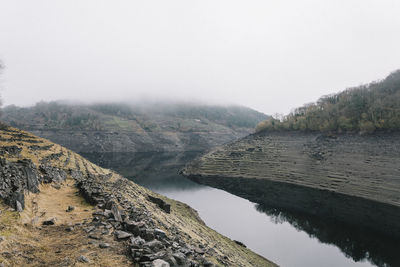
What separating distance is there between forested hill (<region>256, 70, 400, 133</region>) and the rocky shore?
451 cm

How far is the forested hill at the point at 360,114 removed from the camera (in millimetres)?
81806

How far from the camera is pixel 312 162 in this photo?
8419cm

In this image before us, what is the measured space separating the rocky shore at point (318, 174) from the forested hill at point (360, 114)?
4514 millimetres

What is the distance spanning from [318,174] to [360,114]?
3596cm

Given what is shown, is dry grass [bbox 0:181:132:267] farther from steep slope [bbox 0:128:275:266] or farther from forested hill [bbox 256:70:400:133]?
forested hill [bbox 256:70:400:133]

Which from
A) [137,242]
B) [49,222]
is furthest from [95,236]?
[49,222]

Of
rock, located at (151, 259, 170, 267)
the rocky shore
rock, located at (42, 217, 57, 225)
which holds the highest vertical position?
rock, located at (151, 259, 170, 267)

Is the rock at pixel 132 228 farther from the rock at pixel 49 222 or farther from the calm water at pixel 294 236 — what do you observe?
the calm water at pixel 294 236

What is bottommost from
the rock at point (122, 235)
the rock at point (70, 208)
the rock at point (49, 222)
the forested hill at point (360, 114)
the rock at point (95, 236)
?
the rock at point (70, 208)

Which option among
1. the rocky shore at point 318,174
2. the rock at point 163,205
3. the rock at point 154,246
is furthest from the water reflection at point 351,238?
the rock at point 154,246

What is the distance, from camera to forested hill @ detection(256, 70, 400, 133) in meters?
81.8

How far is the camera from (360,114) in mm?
92438

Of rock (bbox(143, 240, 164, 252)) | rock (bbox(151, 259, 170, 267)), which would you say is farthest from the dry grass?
rock (bbox(151, 259, 170, 267))

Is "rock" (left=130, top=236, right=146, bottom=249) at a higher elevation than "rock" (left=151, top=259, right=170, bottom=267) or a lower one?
lower
